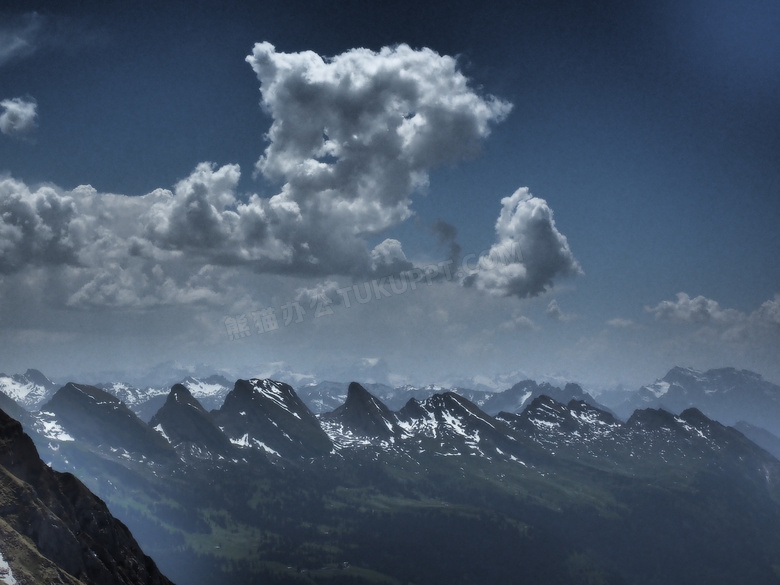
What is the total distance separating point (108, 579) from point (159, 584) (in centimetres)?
2148

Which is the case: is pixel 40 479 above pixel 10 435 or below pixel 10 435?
below

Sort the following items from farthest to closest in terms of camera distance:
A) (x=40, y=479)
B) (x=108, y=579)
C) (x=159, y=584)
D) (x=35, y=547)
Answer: (x=159, y=584)
(x=40, y=479)
(x=108, y=579)
(x=35, y=547)

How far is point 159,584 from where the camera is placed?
14112 cm

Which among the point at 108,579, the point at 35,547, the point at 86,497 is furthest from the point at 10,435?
the point at 108,579

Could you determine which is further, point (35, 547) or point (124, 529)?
point (124, 529)

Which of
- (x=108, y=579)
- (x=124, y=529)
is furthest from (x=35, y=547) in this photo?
(x=124, y=529)

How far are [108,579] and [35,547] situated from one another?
59.2ft

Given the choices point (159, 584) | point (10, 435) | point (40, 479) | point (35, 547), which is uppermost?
point (10, 435)

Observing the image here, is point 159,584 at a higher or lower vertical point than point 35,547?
lower

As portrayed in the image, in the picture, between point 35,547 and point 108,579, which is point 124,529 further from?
point 35,547

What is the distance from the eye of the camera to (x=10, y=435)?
440 feet

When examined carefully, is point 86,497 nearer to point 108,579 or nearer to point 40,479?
point 40,479

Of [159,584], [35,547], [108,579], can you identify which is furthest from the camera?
[159,584]

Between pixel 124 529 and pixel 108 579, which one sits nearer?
pixel 108 579
